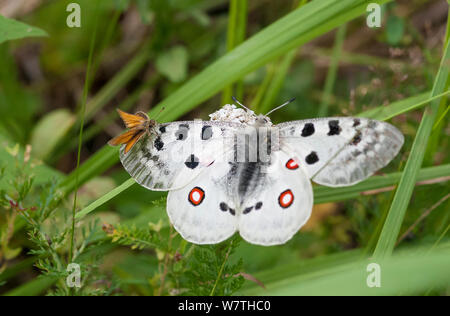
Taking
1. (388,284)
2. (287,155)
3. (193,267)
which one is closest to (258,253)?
(193,267)

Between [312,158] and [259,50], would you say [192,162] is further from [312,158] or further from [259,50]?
[259,50]

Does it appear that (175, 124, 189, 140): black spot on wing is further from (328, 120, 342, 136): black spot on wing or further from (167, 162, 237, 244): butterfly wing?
(328, 120, 342, 136): black spot on wing

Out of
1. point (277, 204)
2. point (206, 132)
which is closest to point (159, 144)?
point (206, 132)

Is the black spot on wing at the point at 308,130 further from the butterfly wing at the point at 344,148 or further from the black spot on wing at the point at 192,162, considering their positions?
the black spot on wing at the point at 192,162

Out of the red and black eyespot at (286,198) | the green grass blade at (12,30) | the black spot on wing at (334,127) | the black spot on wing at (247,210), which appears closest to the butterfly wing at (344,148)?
the black spot on wing at (334,127)
